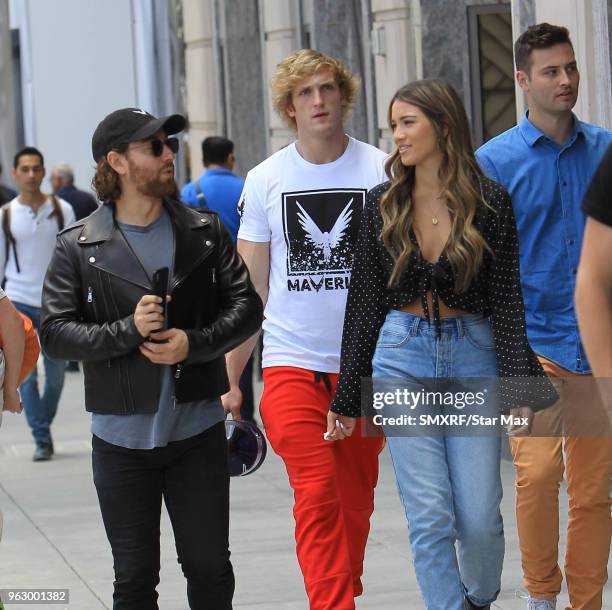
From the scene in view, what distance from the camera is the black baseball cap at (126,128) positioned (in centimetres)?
505

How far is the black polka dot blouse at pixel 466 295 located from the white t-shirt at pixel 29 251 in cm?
617

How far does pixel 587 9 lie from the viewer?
8.45 metres

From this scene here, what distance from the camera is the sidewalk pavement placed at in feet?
21.7

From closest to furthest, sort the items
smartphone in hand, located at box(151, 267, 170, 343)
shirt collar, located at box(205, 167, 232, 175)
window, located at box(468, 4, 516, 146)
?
smartphone in hand, located at box(151, 267, 170, 343) < window, located at box(468, 4, 516, 146) < shirt collar, located at box(205, 167, 232, 175)

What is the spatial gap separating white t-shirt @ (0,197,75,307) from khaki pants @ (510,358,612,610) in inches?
239

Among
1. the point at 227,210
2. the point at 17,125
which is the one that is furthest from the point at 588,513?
the point at 17,125

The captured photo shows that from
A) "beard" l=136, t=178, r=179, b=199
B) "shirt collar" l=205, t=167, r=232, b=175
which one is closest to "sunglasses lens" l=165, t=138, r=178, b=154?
"beard" l=136, t=178, r=179, b=199

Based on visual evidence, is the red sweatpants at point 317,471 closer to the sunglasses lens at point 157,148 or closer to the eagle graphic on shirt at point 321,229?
the eagle graphic on shirt at point 321,229

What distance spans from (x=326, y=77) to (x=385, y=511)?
3.06 m

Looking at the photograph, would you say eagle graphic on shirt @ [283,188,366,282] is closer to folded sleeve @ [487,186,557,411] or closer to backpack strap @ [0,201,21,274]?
folded sleeve @ [487,186,557,411]

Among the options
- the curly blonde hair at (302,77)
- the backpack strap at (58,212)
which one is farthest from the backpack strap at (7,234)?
the curly blonde hair at (302,77)

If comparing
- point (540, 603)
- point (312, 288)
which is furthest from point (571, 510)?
point (312, 288)

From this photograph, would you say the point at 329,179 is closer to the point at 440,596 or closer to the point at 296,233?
the point at 296,233

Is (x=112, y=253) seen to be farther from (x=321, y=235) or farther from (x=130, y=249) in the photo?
(x=321, y=235)
